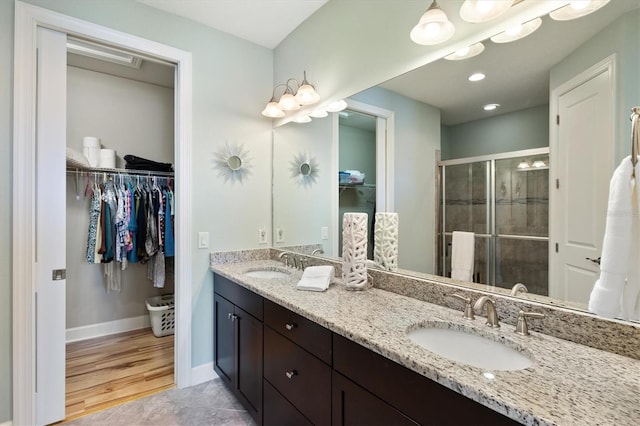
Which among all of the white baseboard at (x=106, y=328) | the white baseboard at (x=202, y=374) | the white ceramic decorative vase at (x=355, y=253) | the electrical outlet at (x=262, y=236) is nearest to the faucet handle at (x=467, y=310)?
the white ceramic decorative vase at (x=355, y=253)

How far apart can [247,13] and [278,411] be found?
2588 mm

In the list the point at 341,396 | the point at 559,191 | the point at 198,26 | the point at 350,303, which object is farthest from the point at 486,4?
the point at 198,26

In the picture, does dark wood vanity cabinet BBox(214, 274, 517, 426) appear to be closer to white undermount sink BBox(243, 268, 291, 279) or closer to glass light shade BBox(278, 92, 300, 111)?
white undermount sink BBox(243, 268, 291, 279)

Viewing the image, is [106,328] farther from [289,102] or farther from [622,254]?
[622,254]

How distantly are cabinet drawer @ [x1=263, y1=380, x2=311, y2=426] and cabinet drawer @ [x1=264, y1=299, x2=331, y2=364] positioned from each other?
0.32 m

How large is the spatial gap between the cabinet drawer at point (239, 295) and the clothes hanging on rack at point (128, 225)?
1.03 metres

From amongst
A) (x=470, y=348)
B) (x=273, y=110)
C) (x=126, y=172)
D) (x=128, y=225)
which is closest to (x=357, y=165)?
(x=273, y=110)

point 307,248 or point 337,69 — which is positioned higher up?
point 337,69

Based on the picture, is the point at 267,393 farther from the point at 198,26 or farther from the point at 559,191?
the point at 198,26

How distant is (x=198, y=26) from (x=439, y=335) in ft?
8.66

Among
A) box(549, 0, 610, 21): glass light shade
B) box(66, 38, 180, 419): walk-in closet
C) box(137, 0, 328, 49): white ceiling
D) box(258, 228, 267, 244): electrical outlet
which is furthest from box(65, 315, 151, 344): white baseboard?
box(549, 0, 610, 21): glass light shade

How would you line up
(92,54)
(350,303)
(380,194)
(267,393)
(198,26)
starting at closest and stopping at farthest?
(350,303), (267,393), (380,194), (198,26), (92,54)

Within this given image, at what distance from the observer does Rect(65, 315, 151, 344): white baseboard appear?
121 inches

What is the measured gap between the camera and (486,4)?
1203mm
